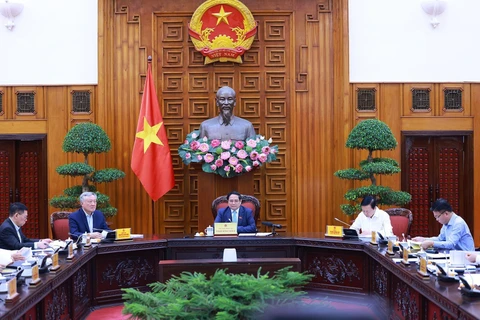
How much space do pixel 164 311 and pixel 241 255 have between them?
3269mm

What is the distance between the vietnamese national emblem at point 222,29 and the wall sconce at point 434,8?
209cm

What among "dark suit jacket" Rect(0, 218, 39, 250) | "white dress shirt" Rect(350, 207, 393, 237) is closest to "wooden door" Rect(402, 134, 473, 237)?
"white dress shirt" Rect(350, 207, 393, 237)

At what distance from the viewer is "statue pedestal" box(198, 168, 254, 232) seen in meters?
7.46

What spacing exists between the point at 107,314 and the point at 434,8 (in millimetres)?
5286

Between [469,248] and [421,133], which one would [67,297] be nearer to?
[469,248]

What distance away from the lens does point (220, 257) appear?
5852 mm

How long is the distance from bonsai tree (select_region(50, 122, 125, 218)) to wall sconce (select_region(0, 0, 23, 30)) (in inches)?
67.4

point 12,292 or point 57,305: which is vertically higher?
point 12,292

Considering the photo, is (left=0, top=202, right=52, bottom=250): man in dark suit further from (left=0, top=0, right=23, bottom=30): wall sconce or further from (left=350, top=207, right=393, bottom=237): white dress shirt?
(left=0, top=0, right=23, bottom=30): wall sconce

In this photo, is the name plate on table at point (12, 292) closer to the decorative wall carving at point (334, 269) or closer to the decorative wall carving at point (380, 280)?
the decorative wall carving at point (380, 280)

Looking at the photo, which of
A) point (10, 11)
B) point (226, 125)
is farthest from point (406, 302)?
point (10, 11)

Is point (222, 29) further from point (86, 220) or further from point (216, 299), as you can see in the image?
point (216, 299)

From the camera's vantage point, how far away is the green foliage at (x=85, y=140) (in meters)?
7.32

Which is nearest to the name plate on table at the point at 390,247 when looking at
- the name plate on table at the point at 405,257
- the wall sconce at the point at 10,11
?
the name plate on table at the point at 405,257
